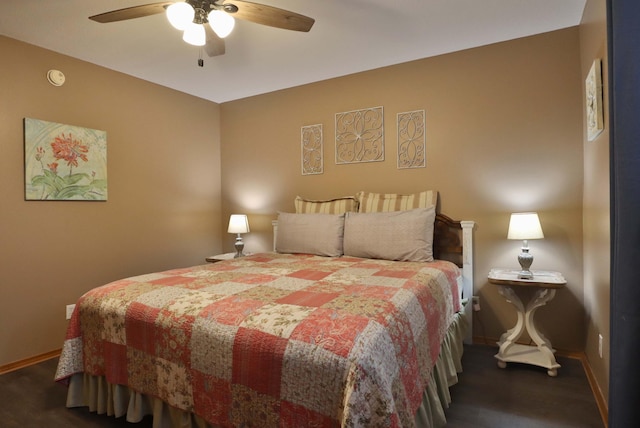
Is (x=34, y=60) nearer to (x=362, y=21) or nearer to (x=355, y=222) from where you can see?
(x=362, y=21)

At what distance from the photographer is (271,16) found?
193cm

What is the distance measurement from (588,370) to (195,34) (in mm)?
3323

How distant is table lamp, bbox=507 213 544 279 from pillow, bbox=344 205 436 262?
1.87 ft

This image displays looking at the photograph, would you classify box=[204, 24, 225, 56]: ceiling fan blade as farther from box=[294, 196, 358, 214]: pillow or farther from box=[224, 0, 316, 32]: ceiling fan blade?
box=[294, 196, 358, 214]: pillow

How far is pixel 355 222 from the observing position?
289cm

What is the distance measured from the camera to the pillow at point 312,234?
296cm

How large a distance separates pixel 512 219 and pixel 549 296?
58cm

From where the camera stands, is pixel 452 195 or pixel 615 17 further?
pixel 452 195

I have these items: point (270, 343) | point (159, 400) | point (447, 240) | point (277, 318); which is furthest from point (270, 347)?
point (447, 240)

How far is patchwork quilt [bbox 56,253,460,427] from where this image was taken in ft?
3.68

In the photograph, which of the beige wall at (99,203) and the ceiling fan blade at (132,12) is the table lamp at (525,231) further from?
the beige wall at (99,203)

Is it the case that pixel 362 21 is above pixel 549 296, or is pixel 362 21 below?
above

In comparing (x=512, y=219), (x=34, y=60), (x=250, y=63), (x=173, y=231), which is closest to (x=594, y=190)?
(x=512, y=219)

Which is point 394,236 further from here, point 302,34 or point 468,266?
point 302,34
